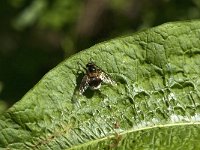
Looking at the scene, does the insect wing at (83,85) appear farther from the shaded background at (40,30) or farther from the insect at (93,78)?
the shaded background at (40,30)

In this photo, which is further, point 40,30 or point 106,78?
point 40,30

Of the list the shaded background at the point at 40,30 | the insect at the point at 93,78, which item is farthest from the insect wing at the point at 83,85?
the shaded background at the point at 40,30

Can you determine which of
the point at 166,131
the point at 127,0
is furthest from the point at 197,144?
the point at 127,0

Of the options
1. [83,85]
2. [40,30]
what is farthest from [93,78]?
[40,30]

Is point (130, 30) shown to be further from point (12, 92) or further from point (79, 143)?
point (79, 143)

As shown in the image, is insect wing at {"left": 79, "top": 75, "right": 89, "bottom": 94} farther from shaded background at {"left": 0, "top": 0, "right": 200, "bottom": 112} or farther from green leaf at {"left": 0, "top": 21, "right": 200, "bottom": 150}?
shaded background at {"left": 0, "top": 0, "right": 200, "bottom": 112}

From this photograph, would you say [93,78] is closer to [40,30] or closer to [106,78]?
[106,78]

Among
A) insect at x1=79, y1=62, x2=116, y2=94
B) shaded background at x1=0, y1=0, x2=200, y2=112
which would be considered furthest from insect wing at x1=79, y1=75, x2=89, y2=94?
shaded background at x1=0, y1=0, x2=200, y2=112
